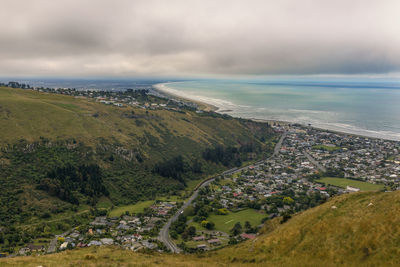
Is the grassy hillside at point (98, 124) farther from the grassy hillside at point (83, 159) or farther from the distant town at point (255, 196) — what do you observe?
the distant town at point (255, 196)

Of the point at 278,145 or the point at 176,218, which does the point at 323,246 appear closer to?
the point at 176,218

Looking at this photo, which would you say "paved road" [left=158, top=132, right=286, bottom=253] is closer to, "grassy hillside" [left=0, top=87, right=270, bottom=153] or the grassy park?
the grassy park

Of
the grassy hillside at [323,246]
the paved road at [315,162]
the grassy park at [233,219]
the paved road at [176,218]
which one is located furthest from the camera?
the paved road at [315,162]

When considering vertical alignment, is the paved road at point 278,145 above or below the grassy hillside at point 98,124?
below

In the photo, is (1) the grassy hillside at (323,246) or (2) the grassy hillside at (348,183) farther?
(2) the grassy hillside at (348,183)

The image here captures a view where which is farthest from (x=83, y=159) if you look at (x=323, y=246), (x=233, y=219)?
(x=323, y=246)

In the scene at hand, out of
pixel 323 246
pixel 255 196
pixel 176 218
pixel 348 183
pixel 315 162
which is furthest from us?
pixel 315 162

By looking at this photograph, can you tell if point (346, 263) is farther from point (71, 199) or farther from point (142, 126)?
point (142, 126)

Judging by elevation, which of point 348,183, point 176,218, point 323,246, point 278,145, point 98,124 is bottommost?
point 176,218

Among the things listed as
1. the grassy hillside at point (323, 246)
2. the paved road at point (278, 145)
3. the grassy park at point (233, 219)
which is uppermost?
the grassy hillside at point (323, 246)

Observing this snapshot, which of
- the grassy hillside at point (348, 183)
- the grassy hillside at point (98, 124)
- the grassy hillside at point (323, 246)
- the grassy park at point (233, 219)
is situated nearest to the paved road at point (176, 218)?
the grassy park at point (233, 219)
